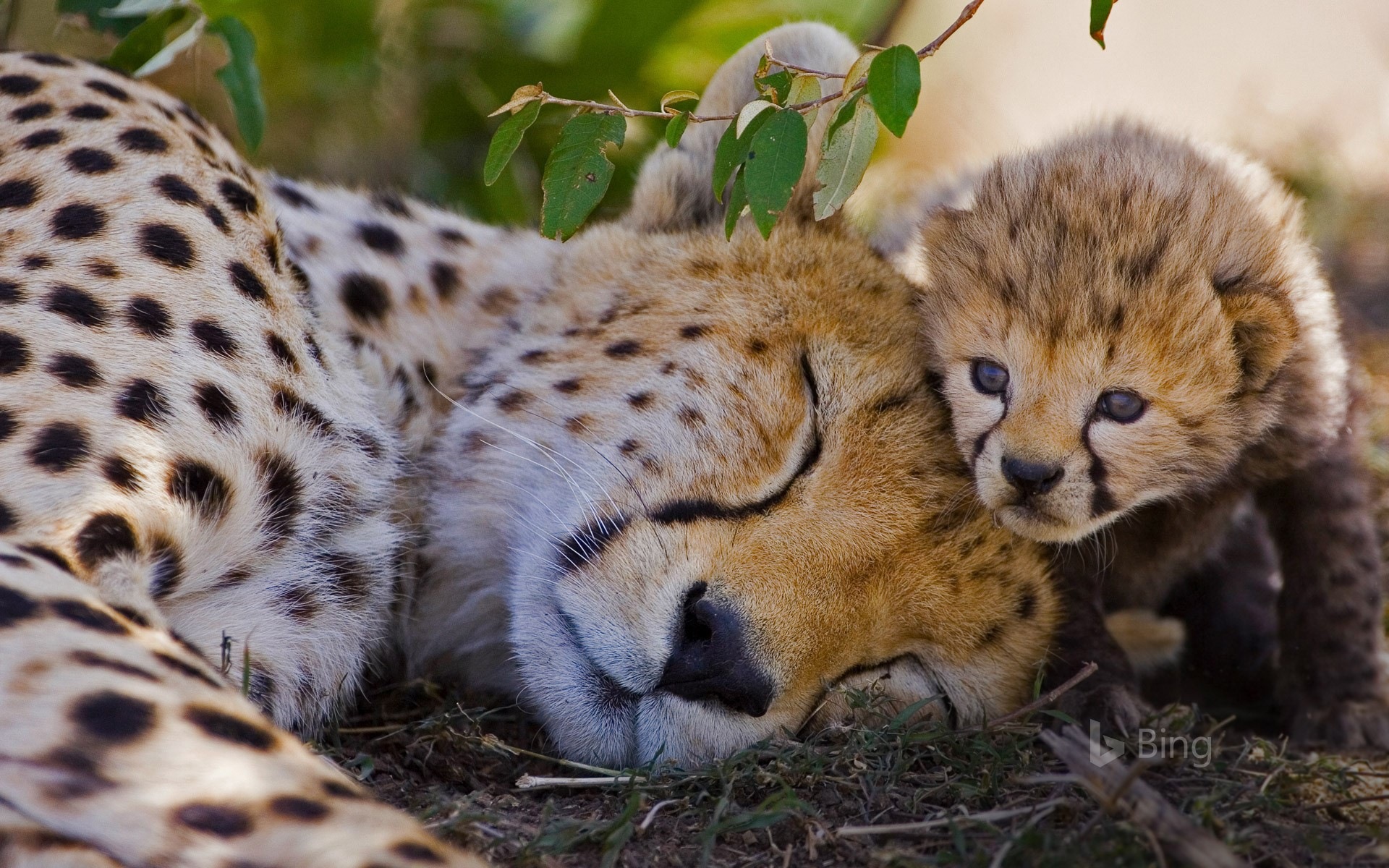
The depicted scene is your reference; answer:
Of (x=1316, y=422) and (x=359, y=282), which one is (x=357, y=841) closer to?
(x=359, y=282)

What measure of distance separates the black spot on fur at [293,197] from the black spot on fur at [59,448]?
0.89 metres

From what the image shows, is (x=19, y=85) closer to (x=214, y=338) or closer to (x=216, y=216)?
(x=216, y=216)

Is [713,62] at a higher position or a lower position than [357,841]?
higher

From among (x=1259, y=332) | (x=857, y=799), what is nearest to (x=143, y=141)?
(x=857, y=799)

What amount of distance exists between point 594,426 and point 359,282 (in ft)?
1.77

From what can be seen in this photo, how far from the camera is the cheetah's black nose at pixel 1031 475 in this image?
180 centimetres

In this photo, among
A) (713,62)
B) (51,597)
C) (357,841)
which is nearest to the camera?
(357,841)

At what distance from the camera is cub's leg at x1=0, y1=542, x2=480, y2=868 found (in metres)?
1.37

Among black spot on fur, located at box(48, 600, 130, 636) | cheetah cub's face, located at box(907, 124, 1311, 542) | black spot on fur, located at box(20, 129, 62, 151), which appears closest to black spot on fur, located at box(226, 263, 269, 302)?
black spot on fur, located at box(20, 129, 62, 151)

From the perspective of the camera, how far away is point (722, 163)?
1.92 meters

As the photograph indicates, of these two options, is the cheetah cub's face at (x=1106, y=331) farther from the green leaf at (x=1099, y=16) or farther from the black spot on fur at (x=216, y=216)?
the black spot on fur at (x=216, y=216)

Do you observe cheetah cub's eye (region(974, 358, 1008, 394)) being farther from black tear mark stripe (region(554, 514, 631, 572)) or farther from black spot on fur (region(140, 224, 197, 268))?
black spot on fur (region(140, 224, 197, 268))

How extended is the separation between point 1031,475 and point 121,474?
A: 115cm

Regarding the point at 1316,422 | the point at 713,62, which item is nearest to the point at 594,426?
Answer: the point at 1316,422
